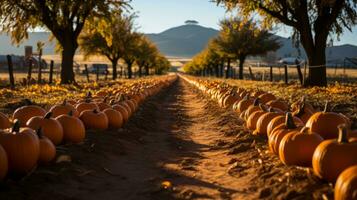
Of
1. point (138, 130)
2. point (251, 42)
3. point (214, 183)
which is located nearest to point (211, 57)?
point (251, 42)

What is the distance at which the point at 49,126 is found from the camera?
6996 millimetres

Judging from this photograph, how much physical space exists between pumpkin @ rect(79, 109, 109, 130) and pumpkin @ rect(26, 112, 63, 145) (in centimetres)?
194

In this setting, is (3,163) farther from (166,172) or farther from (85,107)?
(85,107)

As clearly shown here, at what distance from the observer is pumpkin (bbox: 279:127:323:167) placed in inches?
230

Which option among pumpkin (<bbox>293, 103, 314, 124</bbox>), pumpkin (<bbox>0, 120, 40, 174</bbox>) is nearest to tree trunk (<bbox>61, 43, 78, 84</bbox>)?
pumpkin (<bbox>293, 103, 314, 124</bbox>)

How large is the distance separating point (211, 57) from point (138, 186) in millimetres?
72233

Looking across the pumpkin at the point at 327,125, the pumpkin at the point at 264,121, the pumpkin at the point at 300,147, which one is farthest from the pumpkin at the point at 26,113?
the pumpkin at the point at 327,125

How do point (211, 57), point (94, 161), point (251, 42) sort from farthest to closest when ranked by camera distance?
point (211, 57) → point (251, 42) → point (94, 161)

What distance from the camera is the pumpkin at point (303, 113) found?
7.84 m

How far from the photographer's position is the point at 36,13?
27.2m

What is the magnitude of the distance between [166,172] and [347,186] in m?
3.54

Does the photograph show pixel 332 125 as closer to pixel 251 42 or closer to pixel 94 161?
pixel 94 161

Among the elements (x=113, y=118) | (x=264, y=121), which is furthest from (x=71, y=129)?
(x=264, y=121)

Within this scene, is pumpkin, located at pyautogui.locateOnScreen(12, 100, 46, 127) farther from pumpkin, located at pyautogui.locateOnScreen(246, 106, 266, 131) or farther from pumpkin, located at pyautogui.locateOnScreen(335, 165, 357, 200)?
pumpkin, located at pyautogui.locateOnScreen(335, 165, 357, 200)
